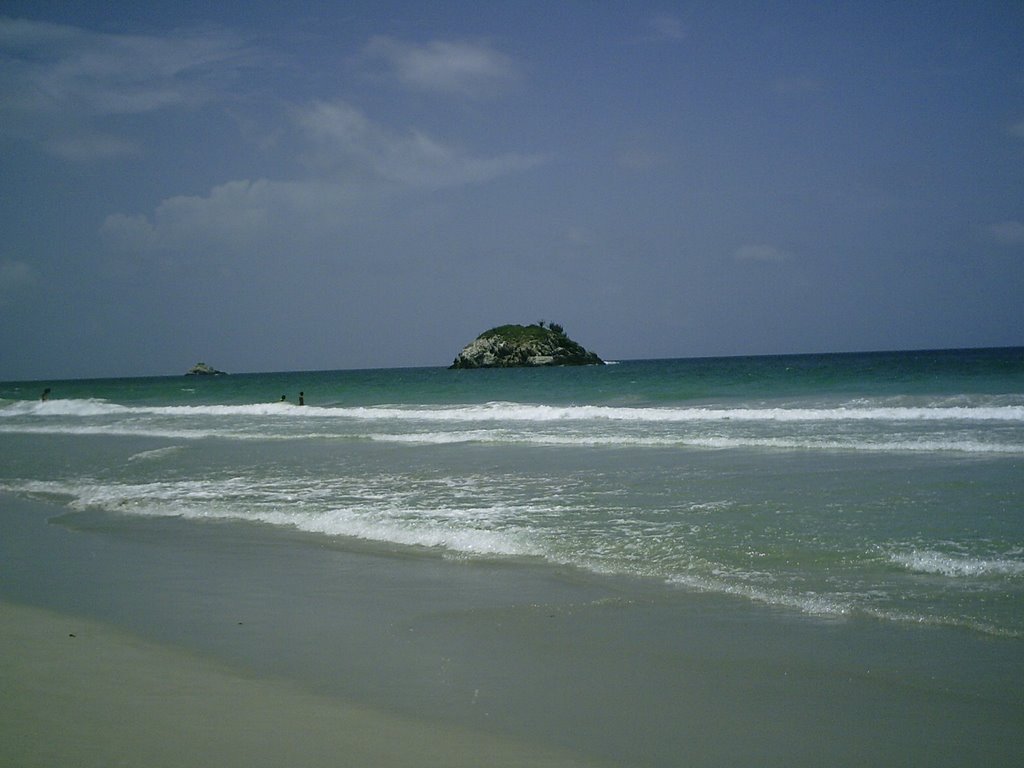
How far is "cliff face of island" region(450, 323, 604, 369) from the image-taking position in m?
108

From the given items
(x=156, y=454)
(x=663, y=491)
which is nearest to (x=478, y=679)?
(x=663, y=491)

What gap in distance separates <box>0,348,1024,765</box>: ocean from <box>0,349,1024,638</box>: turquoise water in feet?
0.14

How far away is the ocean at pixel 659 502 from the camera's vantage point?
247 inches

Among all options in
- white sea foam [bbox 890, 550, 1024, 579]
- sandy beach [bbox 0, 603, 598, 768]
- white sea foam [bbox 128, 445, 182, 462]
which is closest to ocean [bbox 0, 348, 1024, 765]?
white sea foam [bbox 890, 550, 1024, 579]

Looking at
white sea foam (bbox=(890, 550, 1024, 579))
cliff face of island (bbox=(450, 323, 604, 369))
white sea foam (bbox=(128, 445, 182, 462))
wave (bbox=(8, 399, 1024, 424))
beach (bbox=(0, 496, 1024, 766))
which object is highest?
cliff face of island (bbox=(450, 323, 604, 369))

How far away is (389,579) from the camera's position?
23.5 ft

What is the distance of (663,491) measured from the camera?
1131 cm

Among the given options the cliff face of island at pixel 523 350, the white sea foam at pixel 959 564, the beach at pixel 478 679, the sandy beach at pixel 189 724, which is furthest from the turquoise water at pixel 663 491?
the cliff face of island at pixel 523 350

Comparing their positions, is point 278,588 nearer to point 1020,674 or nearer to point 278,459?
point 1020,674

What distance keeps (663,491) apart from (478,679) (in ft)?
23.2

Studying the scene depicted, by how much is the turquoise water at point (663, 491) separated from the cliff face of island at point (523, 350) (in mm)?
80065

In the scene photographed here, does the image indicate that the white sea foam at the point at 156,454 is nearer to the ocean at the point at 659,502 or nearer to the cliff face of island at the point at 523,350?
the ocean at the point at 659,502

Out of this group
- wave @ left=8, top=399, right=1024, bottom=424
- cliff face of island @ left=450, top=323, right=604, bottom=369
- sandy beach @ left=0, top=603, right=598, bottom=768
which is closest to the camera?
sandy beach @ left=0, top=603, right=598, bottom=768

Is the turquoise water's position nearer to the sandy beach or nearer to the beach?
the beach
